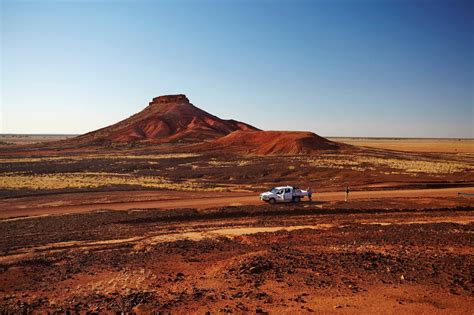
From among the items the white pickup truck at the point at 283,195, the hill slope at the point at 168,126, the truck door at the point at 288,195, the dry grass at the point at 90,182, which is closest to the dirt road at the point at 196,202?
the white pickup truck at the point at 283,195

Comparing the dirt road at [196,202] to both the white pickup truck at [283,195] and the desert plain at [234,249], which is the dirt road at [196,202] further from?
the white pickup truck at [283,195]

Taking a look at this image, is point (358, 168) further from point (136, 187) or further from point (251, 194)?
point (136, 187)

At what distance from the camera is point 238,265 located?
14.1 meters

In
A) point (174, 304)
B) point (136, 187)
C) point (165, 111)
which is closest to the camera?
point (174, 304)

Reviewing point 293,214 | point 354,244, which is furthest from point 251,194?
point 354,244

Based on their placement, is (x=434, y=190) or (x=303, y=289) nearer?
(x=303, y=289)

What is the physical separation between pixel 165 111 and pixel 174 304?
503ft

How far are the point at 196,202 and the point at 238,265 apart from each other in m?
16.1

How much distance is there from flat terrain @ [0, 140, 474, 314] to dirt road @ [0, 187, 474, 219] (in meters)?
0.16

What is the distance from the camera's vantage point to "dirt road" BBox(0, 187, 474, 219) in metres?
27.2

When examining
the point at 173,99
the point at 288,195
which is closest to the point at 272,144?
the point at 288,195

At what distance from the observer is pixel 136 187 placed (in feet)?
128

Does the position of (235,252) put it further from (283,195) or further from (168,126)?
(168,126)


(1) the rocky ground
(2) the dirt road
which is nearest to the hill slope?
(2) the dirt road
